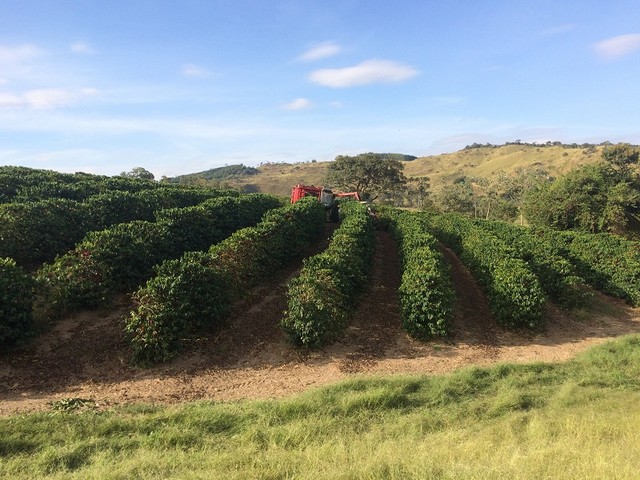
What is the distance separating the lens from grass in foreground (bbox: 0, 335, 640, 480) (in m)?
4.38

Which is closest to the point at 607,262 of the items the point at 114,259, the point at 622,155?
the point at 114,259

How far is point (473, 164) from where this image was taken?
445ft

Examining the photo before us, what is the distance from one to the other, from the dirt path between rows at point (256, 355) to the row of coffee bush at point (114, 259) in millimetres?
573

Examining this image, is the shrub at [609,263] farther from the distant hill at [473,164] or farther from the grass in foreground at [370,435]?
the distant hill at [473,164]

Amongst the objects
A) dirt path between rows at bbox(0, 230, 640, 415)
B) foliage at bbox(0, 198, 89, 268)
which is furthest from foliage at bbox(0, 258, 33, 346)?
foliage at bbox(0, 198, 89, 268)

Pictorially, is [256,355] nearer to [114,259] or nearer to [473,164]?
[114,259]

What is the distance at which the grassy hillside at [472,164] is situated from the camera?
347ft

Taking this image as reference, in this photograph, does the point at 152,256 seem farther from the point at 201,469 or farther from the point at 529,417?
the point at 529,417

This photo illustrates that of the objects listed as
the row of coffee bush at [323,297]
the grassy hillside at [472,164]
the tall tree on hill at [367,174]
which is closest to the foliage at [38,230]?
the row of coffee bush at [323,297]

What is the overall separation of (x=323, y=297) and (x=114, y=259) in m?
5.93

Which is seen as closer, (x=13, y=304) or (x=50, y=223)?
(x=13, y=304)

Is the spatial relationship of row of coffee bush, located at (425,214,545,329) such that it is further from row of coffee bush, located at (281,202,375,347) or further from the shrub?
the shrub

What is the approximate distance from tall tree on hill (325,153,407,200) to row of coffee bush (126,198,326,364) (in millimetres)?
44468

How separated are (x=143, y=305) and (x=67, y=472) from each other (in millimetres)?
4822
